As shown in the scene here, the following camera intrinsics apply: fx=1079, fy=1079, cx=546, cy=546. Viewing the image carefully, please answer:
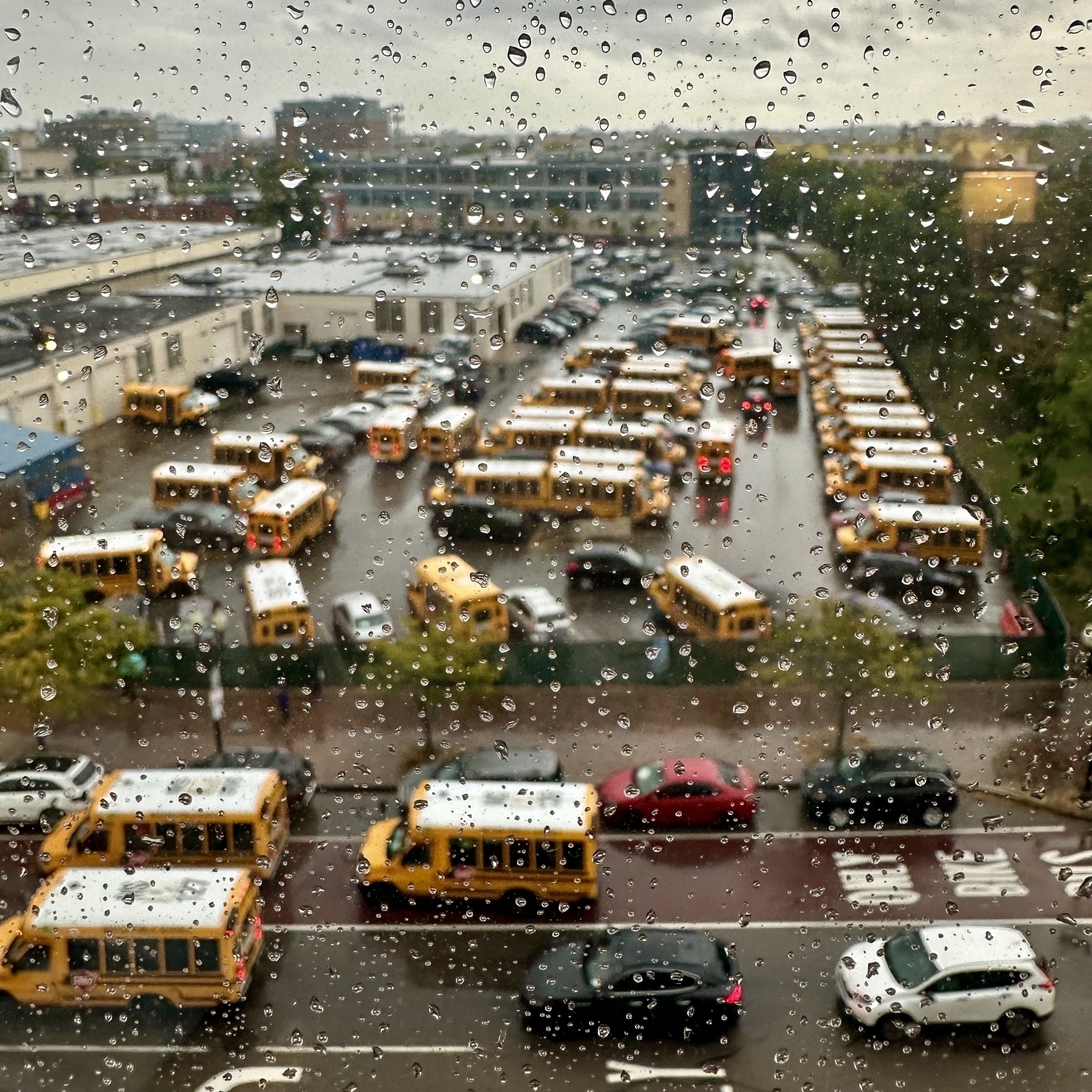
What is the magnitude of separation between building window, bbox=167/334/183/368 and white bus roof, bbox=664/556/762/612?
3.42m

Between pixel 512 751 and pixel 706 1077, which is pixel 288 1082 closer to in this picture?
pixel 706 1077

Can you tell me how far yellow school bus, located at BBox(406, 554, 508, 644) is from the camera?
5191 millimetres

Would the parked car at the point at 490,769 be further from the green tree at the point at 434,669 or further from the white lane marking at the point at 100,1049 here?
the white lane marking at the point at 100,1049

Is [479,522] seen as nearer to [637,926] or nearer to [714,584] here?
[714,584]

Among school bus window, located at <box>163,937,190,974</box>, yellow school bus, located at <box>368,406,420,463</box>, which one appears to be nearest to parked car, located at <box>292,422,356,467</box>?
yellow school bus, located at <box>368,406,420,463</box>

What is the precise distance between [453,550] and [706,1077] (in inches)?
171

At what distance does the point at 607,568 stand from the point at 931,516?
1.89 meters

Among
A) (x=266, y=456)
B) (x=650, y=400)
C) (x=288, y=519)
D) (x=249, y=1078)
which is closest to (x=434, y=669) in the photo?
(x=249, y=1078)

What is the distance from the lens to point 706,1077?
285cm

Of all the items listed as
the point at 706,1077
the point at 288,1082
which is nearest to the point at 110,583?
the point at 288,1082

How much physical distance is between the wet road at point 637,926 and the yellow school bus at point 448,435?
4.16 meters

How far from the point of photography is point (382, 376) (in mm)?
9461

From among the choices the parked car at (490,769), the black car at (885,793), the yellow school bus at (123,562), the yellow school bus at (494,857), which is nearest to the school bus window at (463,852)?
the yellow school bus at (494,857)

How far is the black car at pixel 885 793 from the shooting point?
3994 mm
